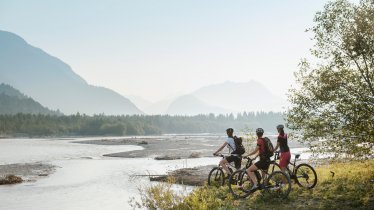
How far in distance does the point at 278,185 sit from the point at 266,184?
559 mm

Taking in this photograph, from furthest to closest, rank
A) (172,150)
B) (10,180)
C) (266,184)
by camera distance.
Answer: (172,150) < (10,180) < (266,184)

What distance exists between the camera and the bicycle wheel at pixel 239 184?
63.8 feet

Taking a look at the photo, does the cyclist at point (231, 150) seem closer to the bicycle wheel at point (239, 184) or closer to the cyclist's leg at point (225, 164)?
the cyclist's leg at point (225, 164)

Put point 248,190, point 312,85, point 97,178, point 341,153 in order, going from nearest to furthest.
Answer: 1. point 248,190
2. point 341,153
3. point 312,85
4. point 97,178

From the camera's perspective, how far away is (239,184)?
64.3 feet

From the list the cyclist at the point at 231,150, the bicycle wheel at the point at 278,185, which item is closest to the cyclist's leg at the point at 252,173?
the bicycle wheel at the point at 278,185

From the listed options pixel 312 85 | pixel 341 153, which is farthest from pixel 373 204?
pixel 312 85

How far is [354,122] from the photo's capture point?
803 inches

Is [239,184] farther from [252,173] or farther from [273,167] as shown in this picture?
[273,167]

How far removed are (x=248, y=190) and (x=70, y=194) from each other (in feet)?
64.2

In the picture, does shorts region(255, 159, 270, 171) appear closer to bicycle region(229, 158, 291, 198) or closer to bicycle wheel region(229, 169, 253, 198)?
bicycle region(229, 158, 291, 198)

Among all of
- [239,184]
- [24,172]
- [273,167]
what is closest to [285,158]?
[273,167]

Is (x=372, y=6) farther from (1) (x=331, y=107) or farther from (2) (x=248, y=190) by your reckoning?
(2) (x=248, y=190)

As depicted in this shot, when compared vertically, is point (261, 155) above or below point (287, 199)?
above
